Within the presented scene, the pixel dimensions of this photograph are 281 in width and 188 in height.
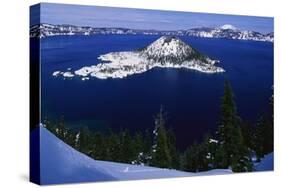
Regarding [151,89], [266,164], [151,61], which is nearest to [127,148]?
[151,89]

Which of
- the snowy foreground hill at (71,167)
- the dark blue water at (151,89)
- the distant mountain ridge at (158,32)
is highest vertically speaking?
the distant mountain ridge at (158,32)

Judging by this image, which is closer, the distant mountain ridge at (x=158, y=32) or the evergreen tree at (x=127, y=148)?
the distant mountain ridge at (x=158, y=32)

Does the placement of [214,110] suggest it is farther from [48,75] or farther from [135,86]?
[48,75]

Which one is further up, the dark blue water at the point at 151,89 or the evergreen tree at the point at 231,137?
the dark blue water at the point at 151,89

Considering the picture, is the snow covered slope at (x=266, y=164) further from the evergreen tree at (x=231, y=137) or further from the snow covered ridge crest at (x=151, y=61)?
the snow covered ridge crest at (x=151, y=61)

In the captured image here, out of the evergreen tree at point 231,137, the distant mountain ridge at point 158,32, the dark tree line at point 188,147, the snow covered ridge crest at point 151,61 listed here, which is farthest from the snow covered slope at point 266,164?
the distant mountain ridge at point 158,32

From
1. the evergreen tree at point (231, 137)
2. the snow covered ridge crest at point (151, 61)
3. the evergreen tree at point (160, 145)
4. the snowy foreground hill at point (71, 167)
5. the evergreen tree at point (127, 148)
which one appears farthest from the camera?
the evergreen tree at point (231, 137)

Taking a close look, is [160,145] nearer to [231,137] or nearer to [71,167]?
[231,137]
